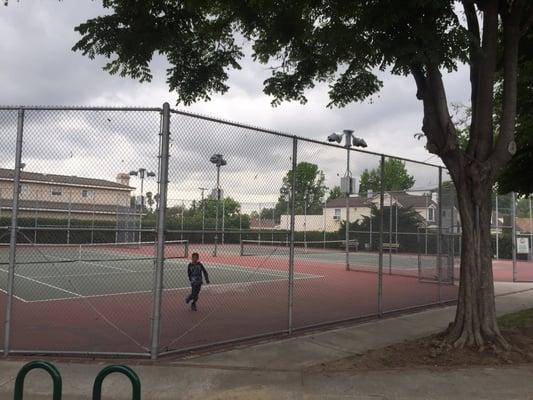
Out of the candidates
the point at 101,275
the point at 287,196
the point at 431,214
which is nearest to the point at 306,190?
the point at 287,196

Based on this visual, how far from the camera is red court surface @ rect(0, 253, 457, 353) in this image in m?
8.10

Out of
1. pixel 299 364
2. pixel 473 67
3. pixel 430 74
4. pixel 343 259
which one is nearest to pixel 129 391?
pixel 299 364

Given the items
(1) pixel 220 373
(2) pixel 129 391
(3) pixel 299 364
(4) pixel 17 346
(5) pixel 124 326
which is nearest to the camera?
(2) pixel 129 391

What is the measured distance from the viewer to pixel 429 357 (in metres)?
7.36

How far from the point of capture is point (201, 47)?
32.6ft

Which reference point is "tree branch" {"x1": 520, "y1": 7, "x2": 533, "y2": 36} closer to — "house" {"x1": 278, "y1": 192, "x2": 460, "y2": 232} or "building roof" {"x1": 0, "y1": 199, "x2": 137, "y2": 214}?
"house" {"x1": 278, "y1": 192, "x2": 460, "y2": 232}

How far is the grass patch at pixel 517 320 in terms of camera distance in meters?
9.70

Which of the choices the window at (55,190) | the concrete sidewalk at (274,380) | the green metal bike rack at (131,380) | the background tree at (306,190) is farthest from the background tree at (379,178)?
the green metal bike rack at (131,380)

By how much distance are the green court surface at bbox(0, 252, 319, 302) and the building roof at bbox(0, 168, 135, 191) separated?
14.7 ft

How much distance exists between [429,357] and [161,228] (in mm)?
4065

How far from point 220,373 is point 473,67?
595 centimetres

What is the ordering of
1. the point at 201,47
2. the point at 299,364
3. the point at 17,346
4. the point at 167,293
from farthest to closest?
the point at 167,293 → the point at 201,47 → the point at 17,346 → the point at 299,364

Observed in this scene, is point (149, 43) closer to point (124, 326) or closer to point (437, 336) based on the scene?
point (124, 326)

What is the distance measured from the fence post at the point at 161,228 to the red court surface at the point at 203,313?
0.53 metres
